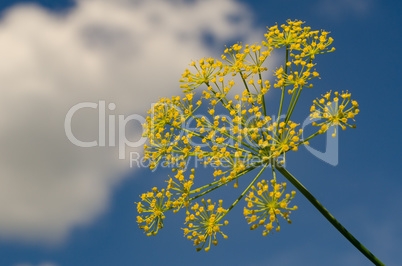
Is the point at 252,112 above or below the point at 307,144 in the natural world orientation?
above

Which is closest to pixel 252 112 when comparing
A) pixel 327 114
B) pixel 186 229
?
pixel 327 114

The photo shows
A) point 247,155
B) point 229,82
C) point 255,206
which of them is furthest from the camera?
point 229,82

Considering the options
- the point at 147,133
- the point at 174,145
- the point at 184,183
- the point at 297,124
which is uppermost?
the point at 147,133

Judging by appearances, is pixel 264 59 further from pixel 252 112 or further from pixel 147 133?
pixel 147 133

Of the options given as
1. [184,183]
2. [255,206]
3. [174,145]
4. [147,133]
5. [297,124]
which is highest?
[147,133]

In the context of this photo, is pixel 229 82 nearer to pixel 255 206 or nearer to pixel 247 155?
pixel 247 155

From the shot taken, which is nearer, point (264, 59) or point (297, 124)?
point (297, 124)

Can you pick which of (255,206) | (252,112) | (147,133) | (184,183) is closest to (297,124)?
(252,112)

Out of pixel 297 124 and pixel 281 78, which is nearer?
pixel 297 124

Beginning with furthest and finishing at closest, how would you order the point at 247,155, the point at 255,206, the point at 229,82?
the point at 229,82 < the point at 247,155 < the point at 255,206
